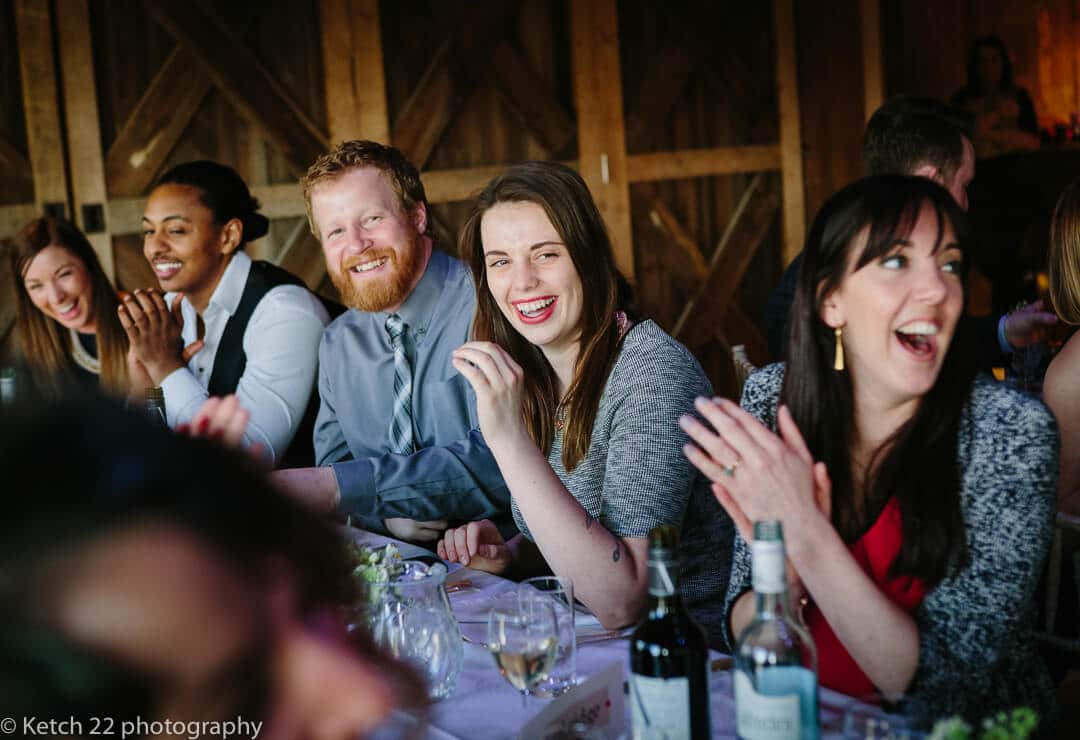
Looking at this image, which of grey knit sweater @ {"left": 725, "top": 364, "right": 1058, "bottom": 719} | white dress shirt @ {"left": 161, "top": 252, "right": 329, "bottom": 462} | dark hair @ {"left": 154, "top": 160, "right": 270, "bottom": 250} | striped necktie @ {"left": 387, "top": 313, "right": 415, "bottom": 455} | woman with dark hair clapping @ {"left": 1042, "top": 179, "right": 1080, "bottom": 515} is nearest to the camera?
grey knit sweater @ {"left": 725, "top": 364, "right": 1058, "bottom": 719}

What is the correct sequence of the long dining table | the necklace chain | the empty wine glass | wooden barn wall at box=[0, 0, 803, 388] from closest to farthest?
the empty wine glass, the long dining table, the necklace chain, wooden barn wall at box=[0, 0, 803, 388]

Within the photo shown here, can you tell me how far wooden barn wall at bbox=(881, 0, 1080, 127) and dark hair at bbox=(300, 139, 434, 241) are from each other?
5.61 meters

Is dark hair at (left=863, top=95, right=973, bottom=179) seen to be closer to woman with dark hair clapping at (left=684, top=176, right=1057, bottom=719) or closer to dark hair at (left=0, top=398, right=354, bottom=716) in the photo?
woman with dark hair clapping at (left=684, top=176, right=1057, bottom=719)

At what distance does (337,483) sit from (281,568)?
1848 mm

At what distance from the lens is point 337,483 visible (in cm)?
237

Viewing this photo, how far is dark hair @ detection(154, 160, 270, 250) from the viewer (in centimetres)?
349

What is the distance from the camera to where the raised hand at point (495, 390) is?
1774 millimetres

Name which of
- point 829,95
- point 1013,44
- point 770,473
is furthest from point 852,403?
point 1013,44

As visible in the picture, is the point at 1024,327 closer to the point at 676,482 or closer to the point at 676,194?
the point at 676,482

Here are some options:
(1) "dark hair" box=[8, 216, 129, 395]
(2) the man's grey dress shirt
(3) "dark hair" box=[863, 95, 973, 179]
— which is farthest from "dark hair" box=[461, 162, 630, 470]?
(1) "dark hair" box=[8, 216, 129, 395]

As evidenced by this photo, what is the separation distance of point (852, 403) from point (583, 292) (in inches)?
25.7

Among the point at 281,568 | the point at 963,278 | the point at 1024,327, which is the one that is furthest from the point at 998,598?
the point at 1024,327

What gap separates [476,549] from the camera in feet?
6.87

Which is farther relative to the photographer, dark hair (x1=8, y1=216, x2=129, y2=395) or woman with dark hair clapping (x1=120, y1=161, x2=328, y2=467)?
dark hair (x1=8, y1=216, x2=129, y2=395)
